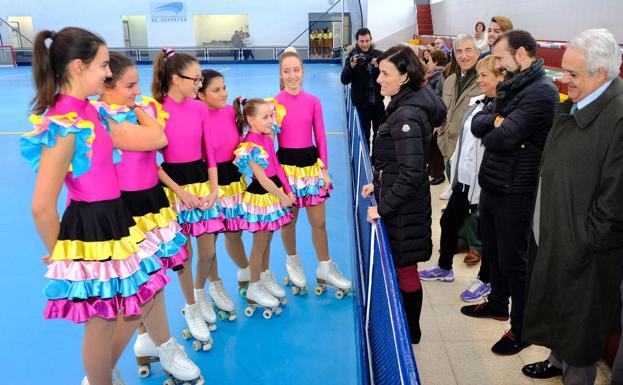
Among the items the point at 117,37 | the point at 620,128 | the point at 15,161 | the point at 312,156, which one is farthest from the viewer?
the point at 117,37

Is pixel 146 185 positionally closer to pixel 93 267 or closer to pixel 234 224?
pixel 93 267

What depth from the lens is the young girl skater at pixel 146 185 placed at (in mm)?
2160

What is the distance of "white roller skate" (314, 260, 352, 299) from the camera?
11.6ft

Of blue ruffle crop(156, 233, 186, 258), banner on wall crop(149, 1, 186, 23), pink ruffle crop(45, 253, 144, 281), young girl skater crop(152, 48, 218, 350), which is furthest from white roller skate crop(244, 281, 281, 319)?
banner on wall crop(149, 1, 186, 23)

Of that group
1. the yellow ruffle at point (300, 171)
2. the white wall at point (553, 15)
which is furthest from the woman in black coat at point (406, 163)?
the white wall at point (553, 15)

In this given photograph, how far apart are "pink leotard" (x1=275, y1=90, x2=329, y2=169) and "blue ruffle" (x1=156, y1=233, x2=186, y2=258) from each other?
1170 millimetres

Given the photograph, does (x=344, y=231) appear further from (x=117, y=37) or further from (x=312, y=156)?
(x=117, y=37)

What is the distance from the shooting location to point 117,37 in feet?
86.3

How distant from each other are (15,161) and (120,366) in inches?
233

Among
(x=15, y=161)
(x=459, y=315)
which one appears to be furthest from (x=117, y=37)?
(x=459, y=315)

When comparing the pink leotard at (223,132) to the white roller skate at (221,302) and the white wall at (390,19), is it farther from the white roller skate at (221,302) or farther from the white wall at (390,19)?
the white wall at (390,19)

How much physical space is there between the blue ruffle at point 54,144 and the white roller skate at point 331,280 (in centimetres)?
205

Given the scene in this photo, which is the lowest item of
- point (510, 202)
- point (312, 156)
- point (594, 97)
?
point (510, 202)

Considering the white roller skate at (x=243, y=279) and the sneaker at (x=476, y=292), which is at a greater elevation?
the white roller skate at (x=243, y=279)
